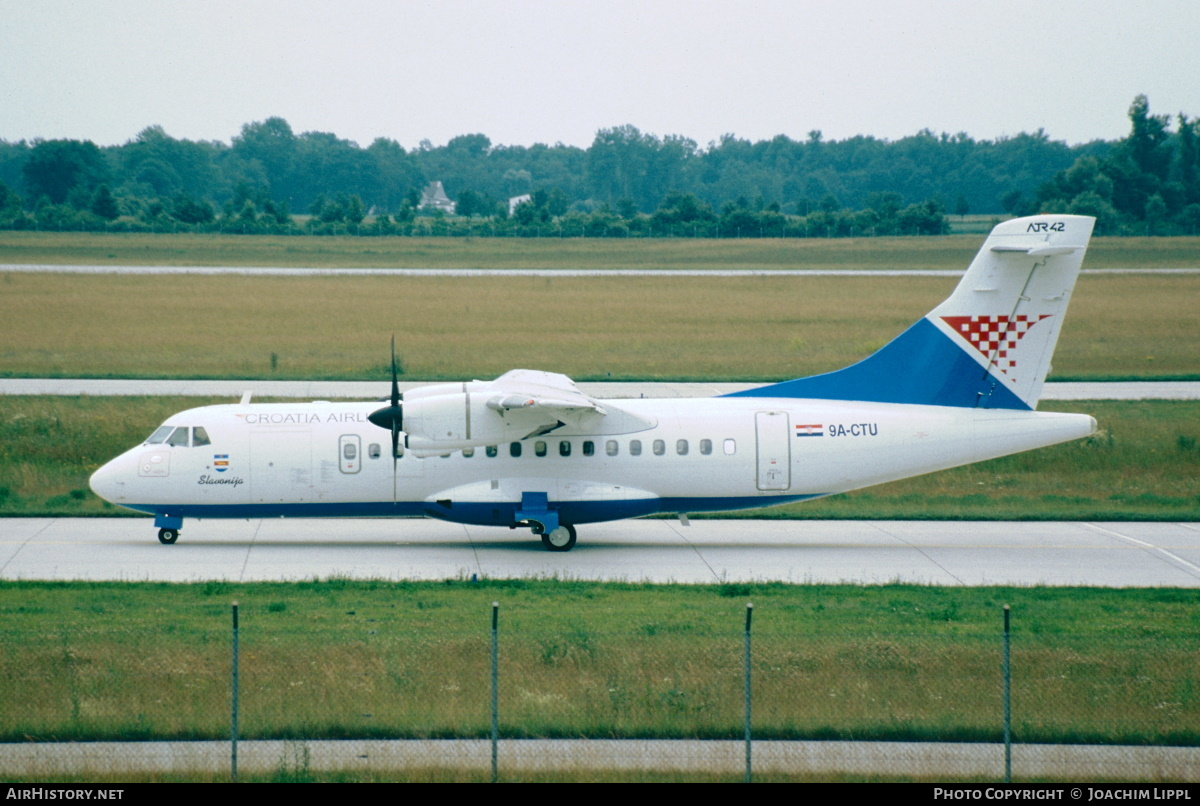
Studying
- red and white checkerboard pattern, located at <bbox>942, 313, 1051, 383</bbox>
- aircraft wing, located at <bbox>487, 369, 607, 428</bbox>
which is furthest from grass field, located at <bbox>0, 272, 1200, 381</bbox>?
red and white checkerboard pattern, located at <bbox>942, 313, 1051, 383</bbox>

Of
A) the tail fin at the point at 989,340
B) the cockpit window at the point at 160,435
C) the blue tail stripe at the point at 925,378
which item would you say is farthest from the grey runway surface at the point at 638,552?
the tail fin at the point at 989,340

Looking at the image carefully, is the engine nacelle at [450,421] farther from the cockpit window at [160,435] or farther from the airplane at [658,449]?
the cockpit window at [160,435]

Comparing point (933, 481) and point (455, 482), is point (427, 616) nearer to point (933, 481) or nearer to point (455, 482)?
point (455, 482)

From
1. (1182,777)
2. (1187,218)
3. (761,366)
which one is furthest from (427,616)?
(1187,218)

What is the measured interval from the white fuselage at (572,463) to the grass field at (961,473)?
3962 mm

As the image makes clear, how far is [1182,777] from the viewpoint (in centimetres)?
1139

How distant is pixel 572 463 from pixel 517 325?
33308 millimetres

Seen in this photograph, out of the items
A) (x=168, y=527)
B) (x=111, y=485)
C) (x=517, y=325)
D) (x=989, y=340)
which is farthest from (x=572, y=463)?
(x=517, y=325)

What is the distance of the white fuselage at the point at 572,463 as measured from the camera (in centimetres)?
2347

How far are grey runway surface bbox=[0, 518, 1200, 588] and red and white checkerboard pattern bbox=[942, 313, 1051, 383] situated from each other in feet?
12.6

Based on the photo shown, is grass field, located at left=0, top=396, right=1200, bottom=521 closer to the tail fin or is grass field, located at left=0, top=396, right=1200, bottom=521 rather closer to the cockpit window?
the cockpit window

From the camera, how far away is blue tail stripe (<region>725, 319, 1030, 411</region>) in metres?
24.0

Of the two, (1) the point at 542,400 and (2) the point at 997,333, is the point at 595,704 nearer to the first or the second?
(1) the point at 542,400
